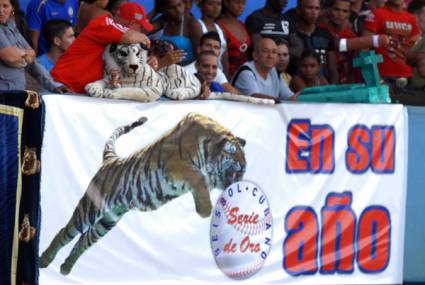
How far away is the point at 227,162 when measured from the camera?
7867mm

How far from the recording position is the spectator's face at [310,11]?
1097 cm

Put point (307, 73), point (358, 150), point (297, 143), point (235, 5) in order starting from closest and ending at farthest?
1. point (297, 143)
2. point (358, 150)
3. point (307, 73)
4. point (235, 5)

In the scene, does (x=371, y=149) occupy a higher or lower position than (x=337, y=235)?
higher

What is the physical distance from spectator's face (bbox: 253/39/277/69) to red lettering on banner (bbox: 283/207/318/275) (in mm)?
1864

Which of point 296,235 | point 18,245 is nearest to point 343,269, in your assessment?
point 296,235

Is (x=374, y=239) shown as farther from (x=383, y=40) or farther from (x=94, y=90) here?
(x=383, y=40)

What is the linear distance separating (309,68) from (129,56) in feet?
10.0

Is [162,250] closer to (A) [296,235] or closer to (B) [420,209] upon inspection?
(A) [296,235]

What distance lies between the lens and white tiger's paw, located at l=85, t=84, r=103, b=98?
7457 mm

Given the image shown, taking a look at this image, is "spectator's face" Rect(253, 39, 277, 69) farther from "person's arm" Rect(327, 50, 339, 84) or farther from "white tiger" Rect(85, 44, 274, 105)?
"white tiger" Rect(85, 44, 274, 105)

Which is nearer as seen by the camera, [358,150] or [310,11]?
[358,150]

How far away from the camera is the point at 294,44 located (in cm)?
1079

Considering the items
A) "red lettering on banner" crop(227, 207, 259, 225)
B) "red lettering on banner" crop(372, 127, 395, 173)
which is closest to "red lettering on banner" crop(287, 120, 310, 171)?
"red lettering on banner" crop(227, 207, 259, 225)

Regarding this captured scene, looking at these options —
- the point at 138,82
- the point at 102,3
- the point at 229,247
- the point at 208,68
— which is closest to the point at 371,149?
the point at 229,247
